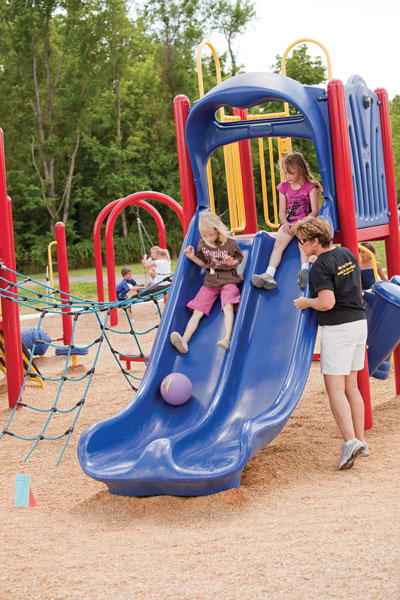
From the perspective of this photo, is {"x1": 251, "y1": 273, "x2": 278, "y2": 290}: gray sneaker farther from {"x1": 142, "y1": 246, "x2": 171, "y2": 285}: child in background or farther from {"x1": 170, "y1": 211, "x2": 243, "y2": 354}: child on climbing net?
{"x1": 142, "y1": 246, "x2": 171, "y2": 285}: child in background

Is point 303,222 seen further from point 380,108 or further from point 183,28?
point 183,28

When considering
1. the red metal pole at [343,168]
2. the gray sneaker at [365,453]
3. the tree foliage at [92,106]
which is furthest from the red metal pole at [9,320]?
the tree foliage at [92,106]

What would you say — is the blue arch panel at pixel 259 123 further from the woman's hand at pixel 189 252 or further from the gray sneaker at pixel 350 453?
the gray sneaker at pixel 350 453

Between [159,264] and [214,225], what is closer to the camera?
[214,225]

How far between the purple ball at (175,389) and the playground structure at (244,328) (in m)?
0.08

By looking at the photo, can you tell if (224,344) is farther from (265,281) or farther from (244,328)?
(265,281)

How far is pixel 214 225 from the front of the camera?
5.89 m

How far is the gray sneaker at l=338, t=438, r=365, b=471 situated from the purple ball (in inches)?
46.7

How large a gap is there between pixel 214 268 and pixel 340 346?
146 centimetres

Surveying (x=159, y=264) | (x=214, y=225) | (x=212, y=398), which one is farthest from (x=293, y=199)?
(x=159, y=264)

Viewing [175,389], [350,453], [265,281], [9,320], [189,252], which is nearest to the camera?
[350,453]

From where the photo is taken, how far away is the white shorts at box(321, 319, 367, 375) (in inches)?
191

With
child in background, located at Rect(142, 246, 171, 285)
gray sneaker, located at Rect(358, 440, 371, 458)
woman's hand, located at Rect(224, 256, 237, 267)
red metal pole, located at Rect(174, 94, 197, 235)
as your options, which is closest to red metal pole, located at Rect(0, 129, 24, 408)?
red metal pole, located at Rect(174, 94, 197, 235)

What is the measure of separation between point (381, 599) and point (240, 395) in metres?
2.51
